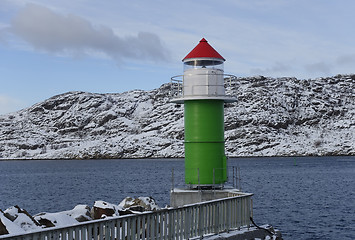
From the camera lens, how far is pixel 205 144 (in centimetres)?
2012

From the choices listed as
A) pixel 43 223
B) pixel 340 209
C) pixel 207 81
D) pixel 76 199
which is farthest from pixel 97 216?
pixel 76 199

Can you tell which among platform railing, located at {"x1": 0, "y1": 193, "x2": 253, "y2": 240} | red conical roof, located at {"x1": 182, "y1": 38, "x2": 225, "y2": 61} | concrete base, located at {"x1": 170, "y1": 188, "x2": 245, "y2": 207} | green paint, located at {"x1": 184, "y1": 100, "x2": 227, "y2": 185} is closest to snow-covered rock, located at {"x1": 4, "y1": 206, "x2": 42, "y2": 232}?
platform railing, located at {"x1": 0, "y1": 193, "x2": 253, "y2": 240}

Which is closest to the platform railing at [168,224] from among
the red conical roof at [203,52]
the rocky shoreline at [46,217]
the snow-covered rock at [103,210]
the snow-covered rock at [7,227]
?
the rocky shoreline at [46,217]

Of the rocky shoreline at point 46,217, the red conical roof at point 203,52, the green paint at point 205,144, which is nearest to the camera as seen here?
the rocky shoreline at point 46,217

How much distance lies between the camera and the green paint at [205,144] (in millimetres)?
20109

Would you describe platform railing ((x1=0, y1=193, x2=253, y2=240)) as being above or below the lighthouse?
below

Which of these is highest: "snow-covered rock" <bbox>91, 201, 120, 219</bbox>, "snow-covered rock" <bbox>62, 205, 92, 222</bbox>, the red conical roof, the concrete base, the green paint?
the red conical roof

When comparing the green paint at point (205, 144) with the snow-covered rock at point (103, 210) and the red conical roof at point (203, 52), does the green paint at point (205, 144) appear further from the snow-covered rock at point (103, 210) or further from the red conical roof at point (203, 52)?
the snow-covered rock at point (103, 210)

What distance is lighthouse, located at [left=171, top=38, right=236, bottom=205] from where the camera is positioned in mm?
20109

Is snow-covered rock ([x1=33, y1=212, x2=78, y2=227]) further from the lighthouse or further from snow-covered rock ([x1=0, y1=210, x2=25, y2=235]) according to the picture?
the lighthouse

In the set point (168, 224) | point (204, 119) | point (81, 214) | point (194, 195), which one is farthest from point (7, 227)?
point (204, 119)

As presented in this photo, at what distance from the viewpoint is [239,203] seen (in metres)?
15.8

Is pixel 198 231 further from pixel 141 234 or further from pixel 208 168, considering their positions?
pixel 208 168

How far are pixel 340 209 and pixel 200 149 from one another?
29.4m
